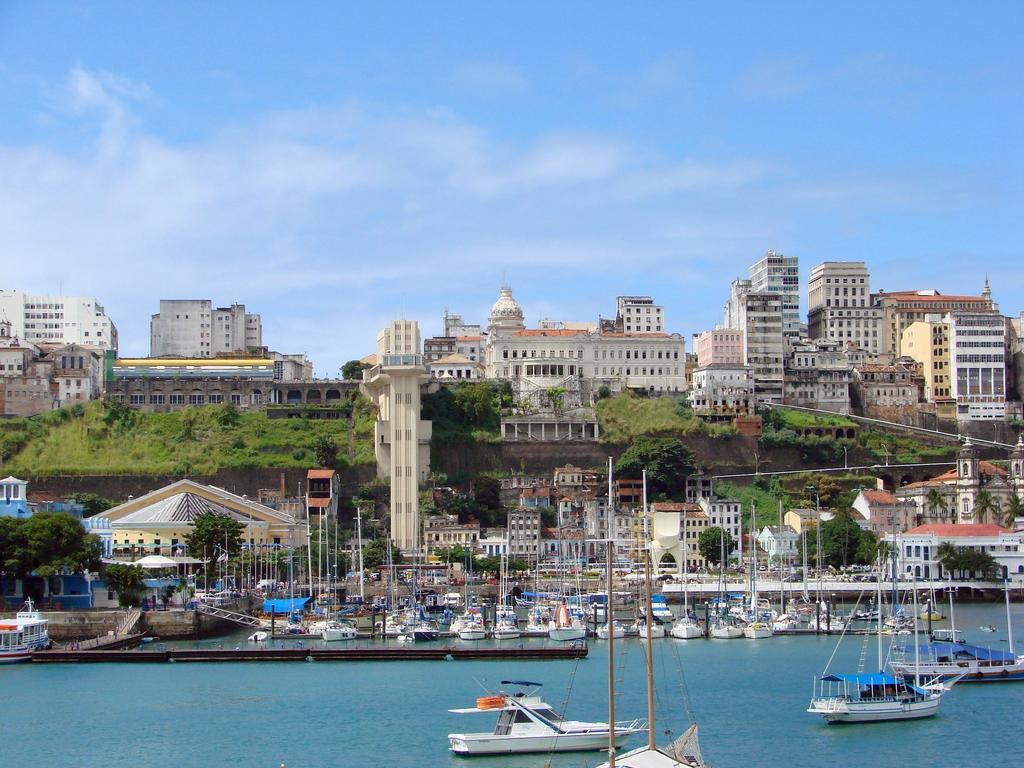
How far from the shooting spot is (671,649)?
6431 cm

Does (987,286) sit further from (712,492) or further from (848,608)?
(848,608)

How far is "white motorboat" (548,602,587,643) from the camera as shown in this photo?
219ft

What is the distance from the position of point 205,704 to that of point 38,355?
68.9 meters

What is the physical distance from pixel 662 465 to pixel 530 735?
6243cm

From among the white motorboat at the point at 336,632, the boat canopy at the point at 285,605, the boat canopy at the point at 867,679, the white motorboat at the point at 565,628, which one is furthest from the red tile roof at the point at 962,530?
the boat canopy at the point at 867,679

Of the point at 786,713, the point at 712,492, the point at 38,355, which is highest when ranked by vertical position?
the point at 38,355

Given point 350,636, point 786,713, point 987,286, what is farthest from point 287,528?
point 987,286

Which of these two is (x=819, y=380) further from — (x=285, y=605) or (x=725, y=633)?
(x=285, y=605)

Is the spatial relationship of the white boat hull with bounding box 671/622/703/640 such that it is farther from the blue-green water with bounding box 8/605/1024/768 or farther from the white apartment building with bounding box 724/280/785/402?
the white apartment building with bounding box 724/280/785/402

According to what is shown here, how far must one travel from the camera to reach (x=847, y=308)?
432 feet

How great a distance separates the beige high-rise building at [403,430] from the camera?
3846 inches

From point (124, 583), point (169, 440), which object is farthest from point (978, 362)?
point (124, 583)

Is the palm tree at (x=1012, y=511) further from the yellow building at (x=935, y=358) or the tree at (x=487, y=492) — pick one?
the tree at (x=487, y=492)

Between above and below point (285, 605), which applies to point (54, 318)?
above
